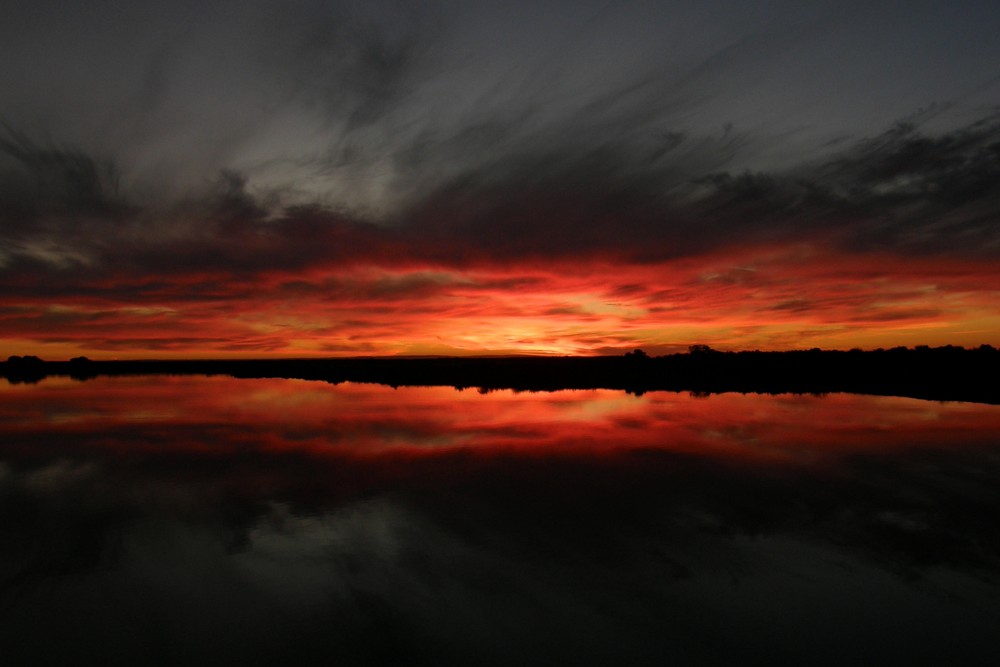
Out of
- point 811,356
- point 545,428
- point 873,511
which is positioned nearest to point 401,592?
point 873,511

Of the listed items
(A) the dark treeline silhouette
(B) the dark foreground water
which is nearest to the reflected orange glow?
(B) the dark foreground water

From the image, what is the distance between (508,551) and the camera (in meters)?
10.6

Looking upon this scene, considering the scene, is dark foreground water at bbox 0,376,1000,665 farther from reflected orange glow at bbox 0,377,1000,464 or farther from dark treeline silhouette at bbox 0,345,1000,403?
dark treeline silhouette at bbox 0,345,1000,403

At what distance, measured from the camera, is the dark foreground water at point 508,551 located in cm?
757

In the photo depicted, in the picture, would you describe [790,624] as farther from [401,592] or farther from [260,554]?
[260,554]

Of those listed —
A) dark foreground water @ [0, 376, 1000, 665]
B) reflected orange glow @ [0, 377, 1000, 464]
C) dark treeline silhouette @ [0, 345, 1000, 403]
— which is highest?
dark treeline silhouette @ [0, 345, 1000, 403]

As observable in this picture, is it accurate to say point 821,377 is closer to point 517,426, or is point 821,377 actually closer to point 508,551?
point 517,426

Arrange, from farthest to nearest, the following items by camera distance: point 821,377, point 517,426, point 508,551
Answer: point 821,377 → point 517,426 → point 508,551

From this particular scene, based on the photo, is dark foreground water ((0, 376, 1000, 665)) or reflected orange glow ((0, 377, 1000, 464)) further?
reflected orange glow ((0, 377, 1000, 464))

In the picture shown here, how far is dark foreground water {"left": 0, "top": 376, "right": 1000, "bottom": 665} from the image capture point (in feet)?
24.8

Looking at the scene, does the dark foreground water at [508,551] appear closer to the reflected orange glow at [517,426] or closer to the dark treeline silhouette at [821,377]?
the reflected orange glow at [517,426]

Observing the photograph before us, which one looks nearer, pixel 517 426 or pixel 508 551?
pixel 508 551

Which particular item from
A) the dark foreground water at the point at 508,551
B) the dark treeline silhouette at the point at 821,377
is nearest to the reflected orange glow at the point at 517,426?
the dark foreground water at the point at 508,551

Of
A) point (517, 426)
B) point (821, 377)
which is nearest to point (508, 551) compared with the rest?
point (517, 426)
